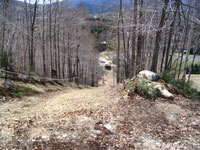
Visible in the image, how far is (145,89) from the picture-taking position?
665 cm

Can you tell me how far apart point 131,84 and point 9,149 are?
519cm

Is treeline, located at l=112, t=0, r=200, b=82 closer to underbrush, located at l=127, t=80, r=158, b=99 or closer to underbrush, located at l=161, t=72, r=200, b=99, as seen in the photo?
underbrush, located at l=161, t=72, r=200, b=99

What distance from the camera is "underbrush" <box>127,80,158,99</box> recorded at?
6578 millimetres

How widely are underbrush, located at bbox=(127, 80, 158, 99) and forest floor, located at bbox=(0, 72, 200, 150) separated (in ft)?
0.88

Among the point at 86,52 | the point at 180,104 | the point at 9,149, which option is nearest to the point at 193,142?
the point at 180,104

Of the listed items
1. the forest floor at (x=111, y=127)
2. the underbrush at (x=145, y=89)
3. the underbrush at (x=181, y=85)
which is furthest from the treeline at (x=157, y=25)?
the forest floor at (x=111, y=127)

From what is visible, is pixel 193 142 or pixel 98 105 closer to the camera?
pixel 193 142

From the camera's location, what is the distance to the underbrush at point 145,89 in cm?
658

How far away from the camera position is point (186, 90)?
8.30 metres

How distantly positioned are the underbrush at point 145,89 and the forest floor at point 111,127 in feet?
0.88

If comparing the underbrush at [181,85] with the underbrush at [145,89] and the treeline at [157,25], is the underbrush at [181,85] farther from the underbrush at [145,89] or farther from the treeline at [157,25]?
the underbrush at [145,89]

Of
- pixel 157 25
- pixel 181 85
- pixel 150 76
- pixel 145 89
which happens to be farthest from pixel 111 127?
pixel 181 85

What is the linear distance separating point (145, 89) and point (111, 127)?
2.65m

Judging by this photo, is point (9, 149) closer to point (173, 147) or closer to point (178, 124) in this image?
point (173, 147)
